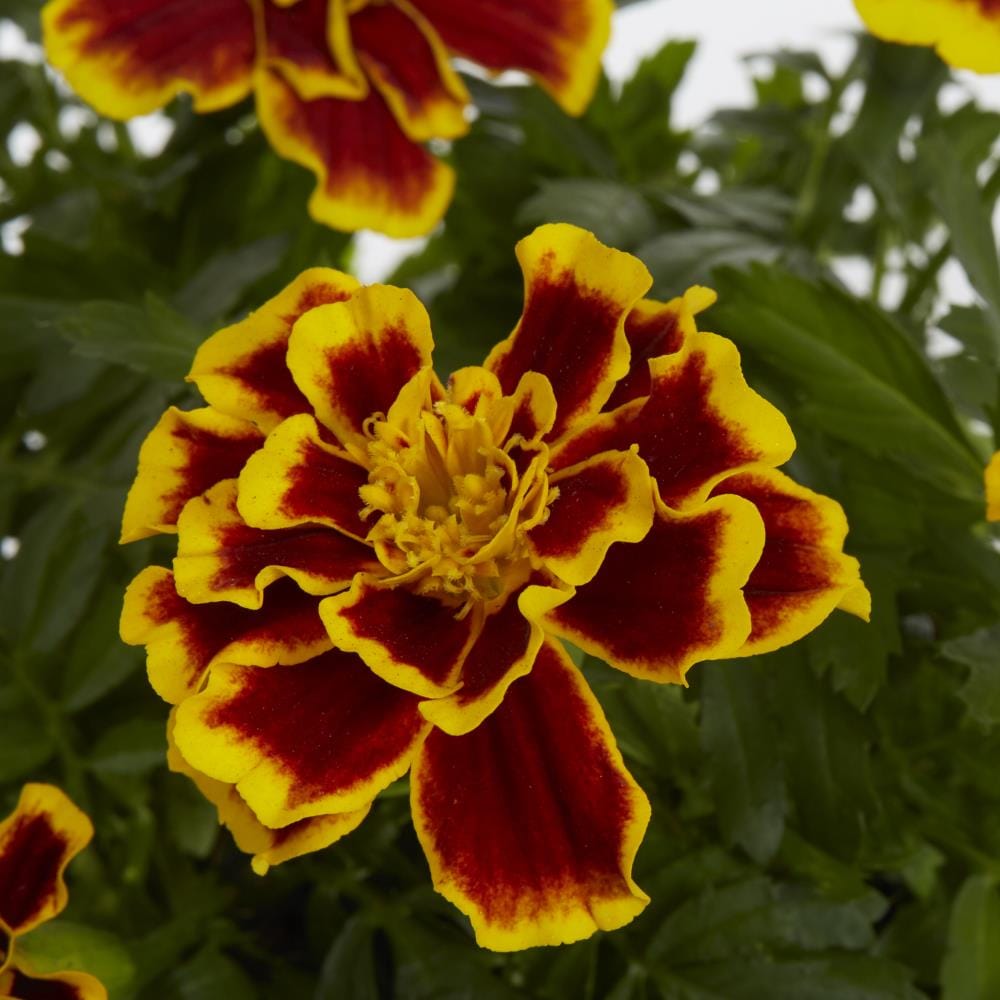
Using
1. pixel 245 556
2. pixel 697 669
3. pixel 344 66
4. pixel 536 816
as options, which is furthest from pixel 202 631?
pixel 344 66

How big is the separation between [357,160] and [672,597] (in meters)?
0.39

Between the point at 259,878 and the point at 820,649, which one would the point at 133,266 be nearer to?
the point at 259,878

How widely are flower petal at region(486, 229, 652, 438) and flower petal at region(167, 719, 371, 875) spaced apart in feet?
0.52

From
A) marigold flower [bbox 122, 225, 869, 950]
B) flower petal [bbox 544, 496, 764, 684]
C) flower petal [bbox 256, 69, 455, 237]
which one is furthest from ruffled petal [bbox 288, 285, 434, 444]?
flower petal [bbox 256, 69, 455, 237]

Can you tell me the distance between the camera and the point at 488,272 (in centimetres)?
89

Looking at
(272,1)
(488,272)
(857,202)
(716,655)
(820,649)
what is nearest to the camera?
(716,655)

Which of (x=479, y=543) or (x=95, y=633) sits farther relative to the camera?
(x=95, y=633)

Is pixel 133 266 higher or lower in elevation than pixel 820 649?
lower

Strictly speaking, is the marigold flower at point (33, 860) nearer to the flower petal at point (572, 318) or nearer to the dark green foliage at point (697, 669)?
the dark green foliage at point (697, 669)

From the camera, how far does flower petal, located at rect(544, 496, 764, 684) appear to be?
0.45 metres

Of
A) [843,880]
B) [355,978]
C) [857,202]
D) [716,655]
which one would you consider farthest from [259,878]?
[857,202]

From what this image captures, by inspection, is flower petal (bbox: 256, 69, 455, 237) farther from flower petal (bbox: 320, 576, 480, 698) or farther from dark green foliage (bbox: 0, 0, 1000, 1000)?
flower petal (bbox: 320, 576, 480, 698)

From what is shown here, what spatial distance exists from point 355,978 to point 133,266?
0.43 meters

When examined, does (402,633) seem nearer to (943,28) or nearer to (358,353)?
(358,353)
